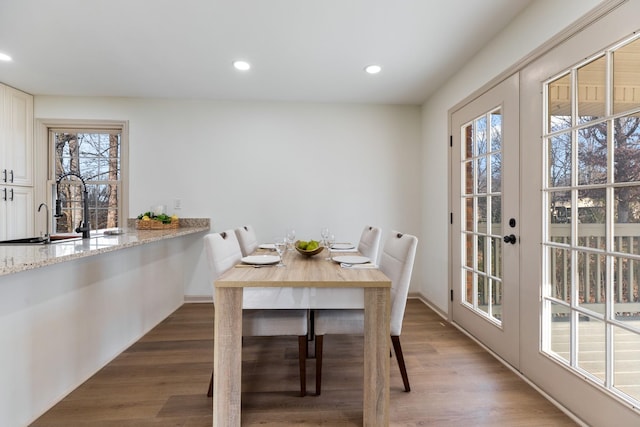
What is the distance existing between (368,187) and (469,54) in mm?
1646

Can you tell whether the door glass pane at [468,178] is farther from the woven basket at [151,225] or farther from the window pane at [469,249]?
the woven basket at [151,225]

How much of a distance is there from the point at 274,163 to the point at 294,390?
243cm

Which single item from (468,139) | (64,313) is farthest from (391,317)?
(64,313)

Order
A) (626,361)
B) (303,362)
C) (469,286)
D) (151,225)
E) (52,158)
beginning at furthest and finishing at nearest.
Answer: (52,158) < (151,225) < (469,286) < (303,362) < (626,361)

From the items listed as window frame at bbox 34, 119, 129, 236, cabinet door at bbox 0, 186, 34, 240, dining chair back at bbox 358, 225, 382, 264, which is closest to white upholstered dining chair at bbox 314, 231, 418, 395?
dining chair back at bbox 358, 225, 382, 264

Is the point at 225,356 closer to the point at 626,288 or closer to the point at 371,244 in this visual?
the point at 371,244

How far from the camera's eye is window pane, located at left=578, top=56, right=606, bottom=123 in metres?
1.41

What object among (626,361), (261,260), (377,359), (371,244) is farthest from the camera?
(371,244)

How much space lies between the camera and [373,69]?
2646 millimetres

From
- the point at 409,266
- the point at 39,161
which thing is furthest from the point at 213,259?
the point at 39,161

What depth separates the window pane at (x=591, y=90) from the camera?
4.62 feet

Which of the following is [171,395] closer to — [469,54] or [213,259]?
[213,259]

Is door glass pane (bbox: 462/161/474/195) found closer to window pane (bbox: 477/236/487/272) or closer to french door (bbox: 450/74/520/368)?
french door (bbox: 450/74/520/368)

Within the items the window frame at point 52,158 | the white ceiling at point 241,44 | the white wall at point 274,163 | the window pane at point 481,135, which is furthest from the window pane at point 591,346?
the window frame at point 52,158
